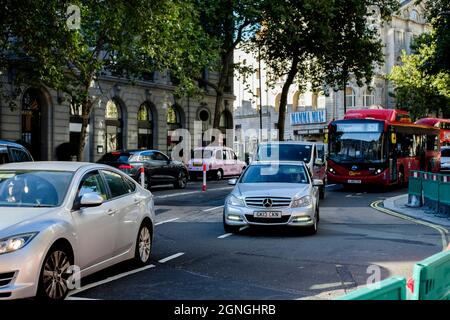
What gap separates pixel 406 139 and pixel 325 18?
1138 cm

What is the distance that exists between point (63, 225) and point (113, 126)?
32856mm

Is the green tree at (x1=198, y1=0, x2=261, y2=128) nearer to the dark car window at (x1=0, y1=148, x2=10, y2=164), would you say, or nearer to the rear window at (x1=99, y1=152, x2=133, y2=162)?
the rear window at (x1=99, y1=152, x2=133, y2=162)

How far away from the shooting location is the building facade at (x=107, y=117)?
32.5 m

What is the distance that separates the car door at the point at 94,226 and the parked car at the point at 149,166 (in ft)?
53.1

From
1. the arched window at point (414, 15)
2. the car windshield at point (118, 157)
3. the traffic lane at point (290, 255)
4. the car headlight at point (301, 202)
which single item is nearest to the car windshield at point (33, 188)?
the traffic lane at point (290, 255)

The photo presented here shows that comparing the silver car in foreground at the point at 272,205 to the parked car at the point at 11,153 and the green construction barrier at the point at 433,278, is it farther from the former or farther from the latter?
the green construction barrier at the point at 433,278

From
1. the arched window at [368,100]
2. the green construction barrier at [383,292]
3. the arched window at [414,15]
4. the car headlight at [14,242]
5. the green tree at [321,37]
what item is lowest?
the car headlight at [14,242]

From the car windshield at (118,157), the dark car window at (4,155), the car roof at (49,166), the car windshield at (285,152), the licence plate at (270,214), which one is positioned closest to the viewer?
the car roof at (49,166)

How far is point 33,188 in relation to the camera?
712 centimetres

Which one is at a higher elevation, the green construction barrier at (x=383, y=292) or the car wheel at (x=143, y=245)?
the green construction barrier at (x=383, y=292)

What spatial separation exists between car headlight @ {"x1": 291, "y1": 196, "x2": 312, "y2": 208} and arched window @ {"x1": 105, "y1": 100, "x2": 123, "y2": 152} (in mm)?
27768

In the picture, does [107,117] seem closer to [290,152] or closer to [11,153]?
[290,152]

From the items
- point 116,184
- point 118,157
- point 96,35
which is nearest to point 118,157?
point 118,157

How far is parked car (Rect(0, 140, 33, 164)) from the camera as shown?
14742 mm
